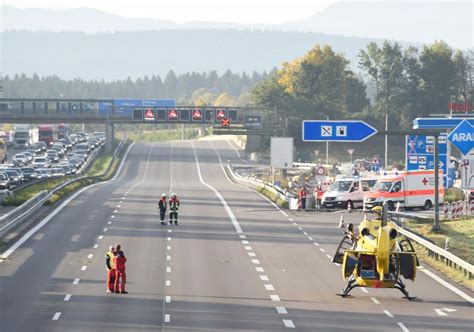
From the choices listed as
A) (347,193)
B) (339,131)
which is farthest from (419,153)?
(339,131)

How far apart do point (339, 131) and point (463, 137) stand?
4967 mm

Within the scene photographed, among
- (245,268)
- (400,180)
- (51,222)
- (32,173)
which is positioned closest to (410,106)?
(32,173)

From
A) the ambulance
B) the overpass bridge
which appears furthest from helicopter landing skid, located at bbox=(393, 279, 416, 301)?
the overpass bridge

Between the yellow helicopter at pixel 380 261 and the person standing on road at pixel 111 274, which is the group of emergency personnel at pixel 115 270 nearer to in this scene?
the person standing on road at pixel 111 274

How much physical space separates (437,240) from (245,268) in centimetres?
1302

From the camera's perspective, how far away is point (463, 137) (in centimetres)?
4266

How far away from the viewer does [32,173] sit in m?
99.3

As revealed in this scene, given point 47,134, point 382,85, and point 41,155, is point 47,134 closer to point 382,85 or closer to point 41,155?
point 41,155

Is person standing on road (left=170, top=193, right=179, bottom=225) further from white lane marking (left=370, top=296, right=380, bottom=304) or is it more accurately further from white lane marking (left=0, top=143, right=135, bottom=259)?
white lane marking (left=370, top=296, right=380, bottom=304)

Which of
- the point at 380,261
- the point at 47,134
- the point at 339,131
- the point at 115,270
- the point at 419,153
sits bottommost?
the point at 115,270

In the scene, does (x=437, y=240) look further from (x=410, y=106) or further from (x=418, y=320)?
(x=410, y=106)

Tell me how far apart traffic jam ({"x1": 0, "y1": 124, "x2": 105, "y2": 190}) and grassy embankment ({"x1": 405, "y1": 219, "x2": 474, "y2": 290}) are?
33.0 m

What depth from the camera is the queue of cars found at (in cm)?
9006

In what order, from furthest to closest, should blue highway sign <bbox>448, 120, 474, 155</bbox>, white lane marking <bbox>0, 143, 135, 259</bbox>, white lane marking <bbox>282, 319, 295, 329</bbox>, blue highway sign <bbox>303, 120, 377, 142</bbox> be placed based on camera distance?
blue highway sign <bbox>448, 120, 474, 155</bbox>
white lane marking <bbox>0, 143, 135, 259</bbox>
blue highway sign <bbox>303, 120, 377, 142</bbox>
white lane marking <bbox>282, 319, 295, 329</bbox>
